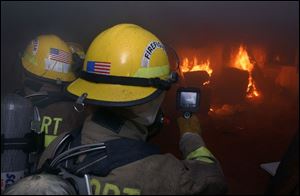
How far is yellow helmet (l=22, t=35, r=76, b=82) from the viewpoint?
3.33m

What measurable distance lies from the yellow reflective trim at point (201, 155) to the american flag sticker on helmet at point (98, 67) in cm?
70

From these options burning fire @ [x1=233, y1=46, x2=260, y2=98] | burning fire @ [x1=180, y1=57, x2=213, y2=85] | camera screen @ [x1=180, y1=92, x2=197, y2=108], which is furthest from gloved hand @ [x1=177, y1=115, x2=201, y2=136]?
burning fire @ [x1=233, y1=46, x2=260, y2=98]

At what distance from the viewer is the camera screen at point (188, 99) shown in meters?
2.27

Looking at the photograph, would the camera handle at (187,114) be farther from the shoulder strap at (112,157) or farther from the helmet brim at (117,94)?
the shoulder strap at (112,157)

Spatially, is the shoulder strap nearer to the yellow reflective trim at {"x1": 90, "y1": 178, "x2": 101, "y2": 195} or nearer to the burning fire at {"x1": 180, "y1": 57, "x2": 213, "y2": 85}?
the yellow reflective trim at {"x1": 90, "y1": 178, "x2": 101, "y2": 195}

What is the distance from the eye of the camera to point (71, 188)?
4.43ft

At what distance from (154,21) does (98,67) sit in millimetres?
3944

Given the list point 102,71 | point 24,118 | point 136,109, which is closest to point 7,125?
point 24,118

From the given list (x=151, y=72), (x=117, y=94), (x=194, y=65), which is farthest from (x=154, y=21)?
(x=117, y=94)

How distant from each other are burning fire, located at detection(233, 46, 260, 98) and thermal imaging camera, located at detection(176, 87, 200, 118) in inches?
177

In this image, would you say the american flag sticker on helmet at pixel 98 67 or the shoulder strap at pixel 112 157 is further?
the american flag sticker on helmet at pixel 98 67

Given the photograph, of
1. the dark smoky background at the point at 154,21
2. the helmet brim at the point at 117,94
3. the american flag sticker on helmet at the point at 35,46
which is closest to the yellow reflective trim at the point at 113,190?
the helmet brim at the point at 117,94

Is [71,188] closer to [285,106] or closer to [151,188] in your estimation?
[151,188]

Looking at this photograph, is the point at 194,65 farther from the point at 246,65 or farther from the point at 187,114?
the point at 187,114
